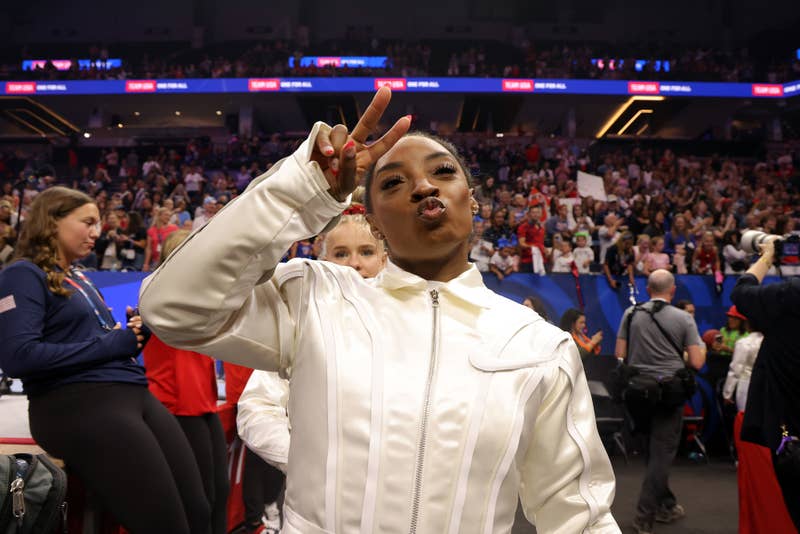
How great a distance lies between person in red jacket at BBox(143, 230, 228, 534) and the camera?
2971 millimetres

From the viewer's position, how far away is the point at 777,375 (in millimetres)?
3088

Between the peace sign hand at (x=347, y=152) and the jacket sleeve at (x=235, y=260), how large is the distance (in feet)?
0.08

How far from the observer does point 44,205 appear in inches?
92.6

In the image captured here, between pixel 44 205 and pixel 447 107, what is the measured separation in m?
21.7

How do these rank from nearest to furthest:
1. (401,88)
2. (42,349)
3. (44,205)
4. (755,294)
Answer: (42,349), (44,205), (755,294), (401,88)

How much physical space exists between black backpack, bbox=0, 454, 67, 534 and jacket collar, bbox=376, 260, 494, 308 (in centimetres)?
131

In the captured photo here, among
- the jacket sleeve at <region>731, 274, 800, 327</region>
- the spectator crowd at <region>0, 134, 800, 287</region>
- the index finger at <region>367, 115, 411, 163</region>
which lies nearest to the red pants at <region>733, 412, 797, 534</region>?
the jacket sleeve at <region>731, 274, 800, 327</region>

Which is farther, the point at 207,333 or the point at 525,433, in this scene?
the point at 525,433

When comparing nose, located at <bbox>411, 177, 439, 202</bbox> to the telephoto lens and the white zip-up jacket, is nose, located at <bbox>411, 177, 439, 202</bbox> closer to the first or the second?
the white zip-up jacket

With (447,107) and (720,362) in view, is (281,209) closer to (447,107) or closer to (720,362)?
(720,362)

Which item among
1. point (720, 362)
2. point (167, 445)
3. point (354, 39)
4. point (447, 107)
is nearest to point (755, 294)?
point (167, 445)

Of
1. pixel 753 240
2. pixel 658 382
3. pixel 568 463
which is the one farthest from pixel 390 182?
pixel 658 382

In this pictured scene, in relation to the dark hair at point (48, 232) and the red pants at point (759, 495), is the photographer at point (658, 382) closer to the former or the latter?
the red pants at point (759, 495)

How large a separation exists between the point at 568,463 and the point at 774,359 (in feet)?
7.73
